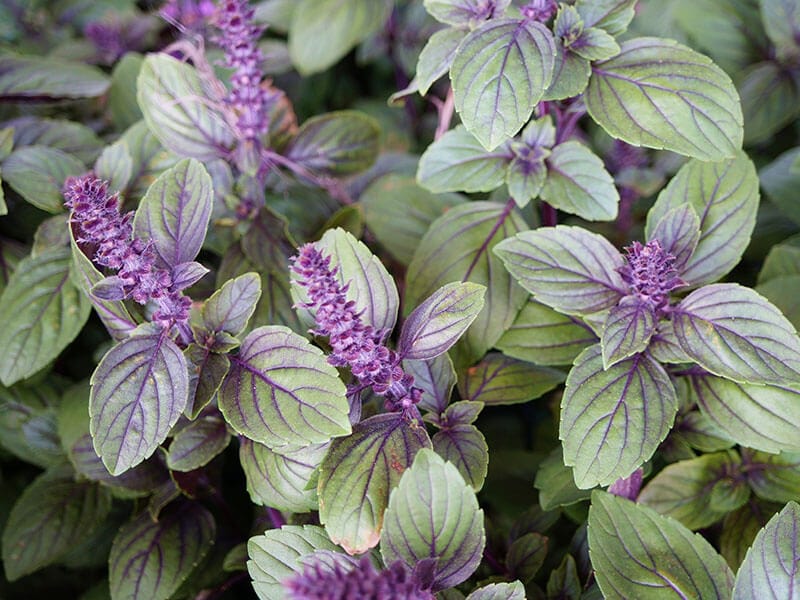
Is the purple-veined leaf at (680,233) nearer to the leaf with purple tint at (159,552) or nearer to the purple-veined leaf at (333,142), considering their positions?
the purple-veined leaf at (333,142)

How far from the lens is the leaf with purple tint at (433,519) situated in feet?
2.56

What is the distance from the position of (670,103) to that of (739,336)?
29 centimetres

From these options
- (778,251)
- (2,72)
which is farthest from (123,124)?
(778,251)

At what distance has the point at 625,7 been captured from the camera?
3.30 ft

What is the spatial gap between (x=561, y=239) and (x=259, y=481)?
48 cm

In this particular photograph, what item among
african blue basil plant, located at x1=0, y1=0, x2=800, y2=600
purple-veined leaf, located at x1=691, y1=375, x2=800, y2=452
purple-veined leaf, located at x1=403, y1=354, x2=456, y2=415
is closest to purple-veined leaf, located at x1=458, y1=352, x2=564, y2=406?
african blue basil plant, located at x1=0, y1=0, x2=800, y2=600

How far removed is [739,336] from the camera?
0.91 m

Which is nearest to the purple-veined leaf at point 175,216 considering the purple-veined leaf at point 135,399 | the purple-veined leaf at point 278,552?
the purple-veined leaf at point 135,399

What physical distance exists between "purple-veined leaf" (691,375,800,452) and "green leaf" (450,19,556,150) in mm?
424

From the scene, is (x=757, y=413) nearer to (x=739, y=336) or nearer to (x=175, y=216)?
(x=739, y=336)

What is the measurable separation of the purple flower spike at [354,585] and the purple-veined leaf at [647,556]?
0.90 ft

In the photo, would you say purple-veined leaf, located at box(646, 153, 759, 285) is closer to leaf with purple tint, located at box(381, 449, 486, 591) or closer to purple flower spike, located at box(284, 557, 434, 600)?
leaf with purple tint, located at box(381, 449, 486, 591)

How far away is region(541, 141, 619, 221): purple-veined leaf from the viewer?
1.05 m

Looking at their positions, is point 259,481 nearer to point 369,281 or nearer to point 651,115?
point 369,281
